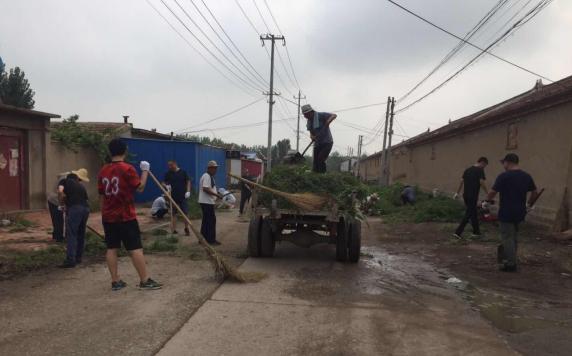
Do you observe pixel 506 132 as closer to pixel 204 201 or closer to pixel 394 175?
pixel 204 201

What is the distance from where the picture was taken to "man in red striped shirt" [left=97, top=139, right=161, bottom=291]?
5.52m

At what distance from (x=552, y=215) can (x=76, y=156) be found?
13.7m

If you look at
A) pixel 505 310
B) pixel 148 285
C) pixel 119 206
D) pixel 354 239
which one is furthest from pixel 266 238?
pixel 505 310

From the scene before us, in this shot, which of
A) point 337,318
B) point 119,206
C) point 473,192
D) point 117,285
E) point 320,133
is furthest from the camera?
point 473,192

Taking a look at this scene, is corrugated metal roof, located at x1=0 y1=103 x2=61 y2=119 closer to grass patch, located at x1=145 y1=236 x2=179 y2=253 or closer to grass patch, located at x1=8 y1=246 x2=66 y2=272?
grass patch, located at x1=8 y1=246 x2=66 y2=272

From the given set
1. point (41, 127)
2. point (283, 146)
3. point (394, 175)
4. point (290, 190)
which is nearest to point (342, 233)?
point (290, 190)

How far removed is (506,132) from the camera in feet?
46.2

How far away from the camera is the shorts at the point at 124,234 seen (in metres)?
5.59

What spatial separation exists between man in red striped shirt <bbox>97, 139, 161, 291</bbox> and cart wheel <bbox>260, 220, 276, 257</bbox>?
2.47m

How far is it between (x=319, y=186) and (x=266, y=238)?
3.97 feet

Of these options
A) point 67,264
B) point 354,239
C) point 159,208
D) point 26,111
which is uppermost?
point 26,111

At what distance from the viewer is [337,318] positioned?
16.0 feet

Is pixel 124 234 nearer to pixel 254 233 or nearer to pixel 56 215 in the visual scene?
pixel 254 233

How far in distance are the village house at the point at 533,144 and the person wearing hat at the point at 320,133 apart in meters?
5.28
